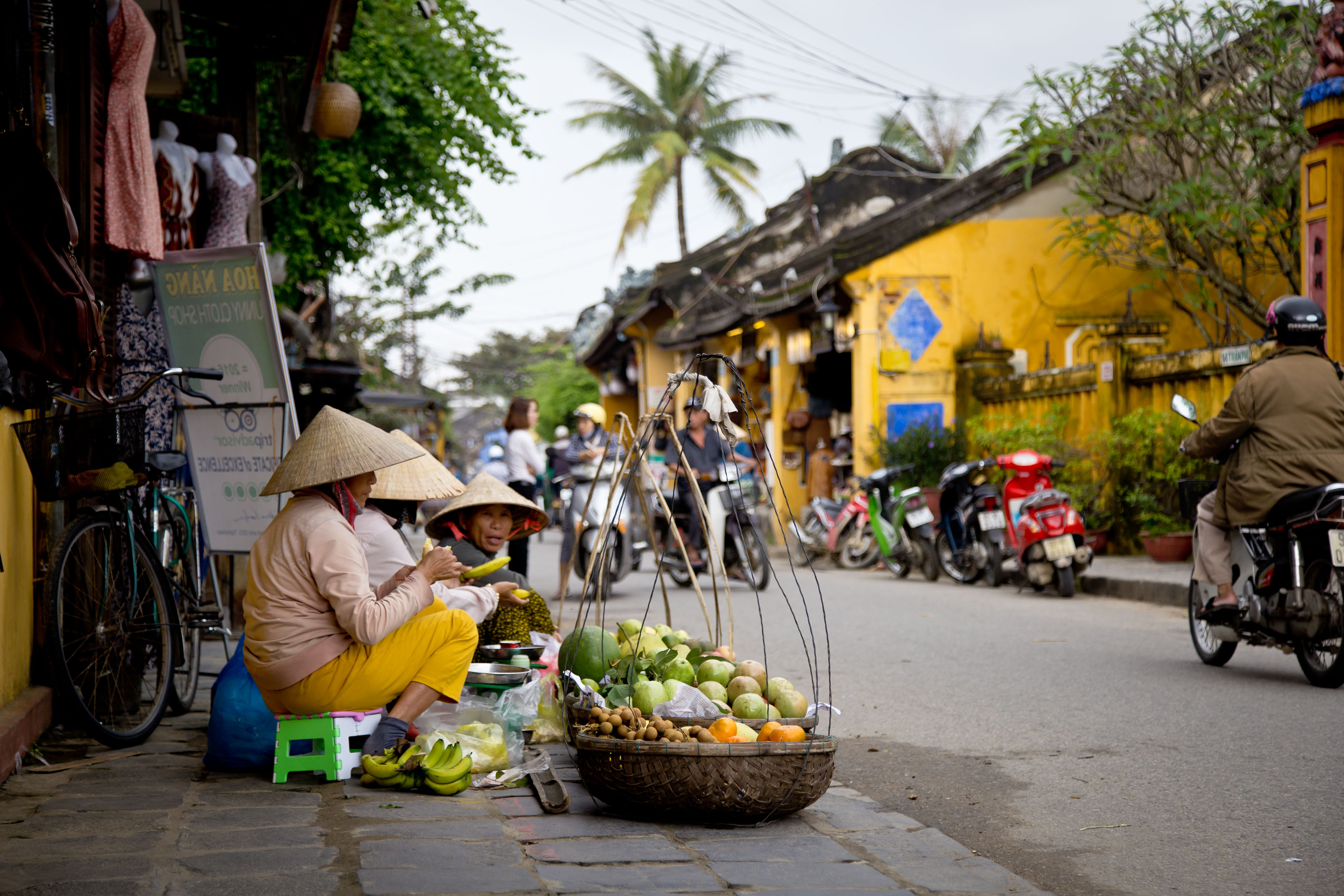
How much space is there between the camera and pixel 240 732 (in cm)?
437

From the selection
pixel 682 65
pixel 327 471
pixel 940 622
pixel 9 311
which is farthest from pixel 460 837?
pixel 682 65

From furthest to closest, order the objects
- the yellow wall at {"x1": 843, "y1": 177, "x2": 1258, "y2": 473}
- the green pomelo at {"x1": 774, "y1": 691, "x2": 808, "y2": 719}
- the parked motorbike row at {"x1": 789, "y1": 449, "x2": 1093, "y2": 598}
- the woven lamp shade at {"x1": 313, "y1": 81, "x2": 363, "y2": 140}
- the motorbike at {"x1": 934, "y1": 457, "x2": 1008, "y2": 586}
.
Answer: the yellow wall at {"x1": 843, "y1": 177, "x2": 1258, "y2": 473}, the motorbike at {"x1": 934, "y1": 457, "x2": 1008, "y2": 586}, the parked motorbike row at {"x1": 789, "y1": 449, "x2": 1093, "y2": 598}, the woven lamp shade at {"x1": 313, "y1": 81, "x2": 363, "y2": 140}, the green pomelo at {"x1": 774, "y1": 691, "x2": 808, "y2": 719}

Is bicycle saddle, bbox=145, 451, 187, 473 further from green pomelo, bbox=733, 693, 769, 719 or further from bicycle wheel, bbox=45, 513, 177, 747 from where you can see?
green pomelo, bbox=733, 693, 769, 719

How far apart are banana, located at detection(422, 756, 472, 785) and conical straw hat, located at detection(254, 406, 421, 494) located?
0.99m

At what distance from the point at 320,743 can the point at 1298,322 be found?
5.28 metres

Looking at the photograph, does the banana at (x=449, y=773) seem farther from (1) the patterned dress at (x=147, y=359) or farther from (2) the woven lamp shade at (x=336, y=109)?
(2) the woven lamp shade at (x=336, y=109)

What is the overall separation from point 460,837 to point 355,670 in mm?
895

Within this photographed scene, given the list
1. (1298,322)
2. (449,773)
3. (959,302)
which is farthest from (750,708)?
(959,302)

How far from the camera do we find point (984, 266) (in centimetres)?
1816

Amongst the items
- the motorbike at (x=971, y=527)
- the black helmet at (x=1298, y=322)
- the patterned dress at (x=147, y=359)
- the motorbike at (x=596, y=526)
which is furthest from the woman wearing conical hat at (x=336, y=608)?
the motorbike at (x=971, y=527)

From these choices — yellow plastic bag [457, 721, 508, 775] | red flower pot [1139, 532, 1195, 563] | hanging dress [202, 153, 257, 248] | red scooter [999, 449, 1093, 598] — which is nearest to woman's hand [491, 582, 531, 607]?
yellow plastic bag [457, 721, 508, 775]

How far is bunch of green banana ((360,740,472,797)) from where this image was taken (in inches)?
160

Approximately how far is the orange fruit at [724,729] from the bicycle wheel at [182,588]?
248cm

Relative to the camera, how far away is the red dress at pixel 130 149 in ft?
19.1
